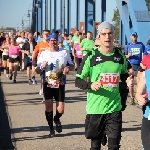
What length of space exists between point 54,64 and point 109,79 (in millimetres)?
3080

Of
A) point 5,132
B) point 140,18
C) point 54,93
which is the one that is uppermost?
point 140,18

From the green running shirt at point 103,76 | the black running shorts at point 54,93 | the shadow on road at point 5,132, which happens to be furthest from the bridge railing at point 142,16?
the green running shirt at point 103,76

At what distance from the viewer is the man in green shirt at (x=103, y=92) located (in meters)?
6.58

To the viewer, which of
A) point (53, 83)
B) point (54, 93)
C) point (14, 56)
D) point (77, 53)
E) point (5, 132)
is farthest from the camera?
point (77, 53)

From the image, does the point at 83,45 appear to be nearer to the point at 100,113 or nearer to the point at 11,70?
Answer: the point at 11,70

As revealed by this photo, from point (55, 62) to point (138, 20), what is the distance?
10017 millimetres

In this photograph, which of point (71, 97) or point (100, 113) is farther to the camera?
point (71, 97)

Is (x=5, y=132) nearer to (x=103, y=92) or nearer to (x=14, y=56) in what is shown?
(x=103, y=92)

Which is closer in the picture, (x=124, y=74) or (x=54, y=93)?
(x=124, y=74)

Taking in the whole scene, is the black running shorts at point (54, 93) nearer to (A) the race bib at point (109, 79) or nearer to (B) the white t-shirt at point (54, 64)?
(B) the white t-shirt at point (54, 64)

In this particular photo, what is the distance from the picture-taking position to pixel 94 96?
6.65 meters

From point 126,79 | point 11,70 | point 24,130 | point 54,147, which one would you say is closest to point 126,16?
point 11,70

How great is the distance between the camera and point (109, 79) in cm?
662

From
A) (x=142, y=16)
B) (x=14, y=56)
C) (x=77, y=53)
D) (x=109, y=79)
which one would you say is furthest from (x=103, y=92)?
(x=77, y=53)
